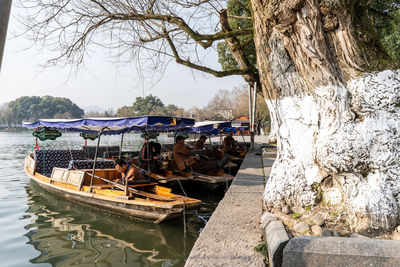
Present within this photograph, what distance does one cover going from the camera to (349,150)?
4.05 metres

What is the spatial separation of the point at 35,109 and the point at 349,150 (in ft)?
520

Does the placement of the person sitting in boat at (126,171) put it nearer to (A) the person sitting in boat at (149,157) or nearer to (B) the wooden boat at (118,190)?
(B) the wooden boat at (118,190)

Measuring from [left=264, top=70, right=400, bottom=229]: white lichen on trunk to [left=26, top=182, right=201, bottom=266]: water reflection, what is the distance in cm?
276

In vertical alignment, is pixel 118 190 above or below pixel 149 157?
below

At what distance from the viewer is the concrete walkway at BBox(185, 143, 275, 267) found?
3.48 m

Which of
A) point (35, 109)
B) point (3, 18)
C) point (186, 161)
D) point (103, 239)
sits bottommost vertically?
point (103, 239)

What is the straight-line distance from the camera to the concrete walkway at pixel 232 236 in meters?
3.48

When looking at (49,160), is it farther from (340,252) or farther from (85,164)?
(340,252)

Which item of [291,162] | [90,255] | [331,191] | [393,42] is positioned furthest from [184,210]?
[393,42]

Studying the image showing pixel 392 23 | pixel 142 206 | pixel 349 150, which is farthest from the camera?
pixel 392 23

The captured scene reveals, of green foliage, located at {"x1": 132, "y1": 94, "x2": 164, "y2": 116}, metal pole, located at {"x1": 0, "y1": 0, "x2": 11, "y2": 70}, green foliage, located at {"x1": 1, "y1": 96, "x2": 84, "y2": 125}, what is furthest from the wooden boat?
green foliage, located at {"x1": 1, "y1": 96, "x2": 84, "y2": 125}

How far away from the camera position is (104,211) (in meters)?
8.46

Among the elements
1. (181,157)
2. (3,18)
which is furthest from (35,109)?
(3,18)

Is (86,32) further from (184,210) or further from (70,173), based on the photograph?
(184,210)
